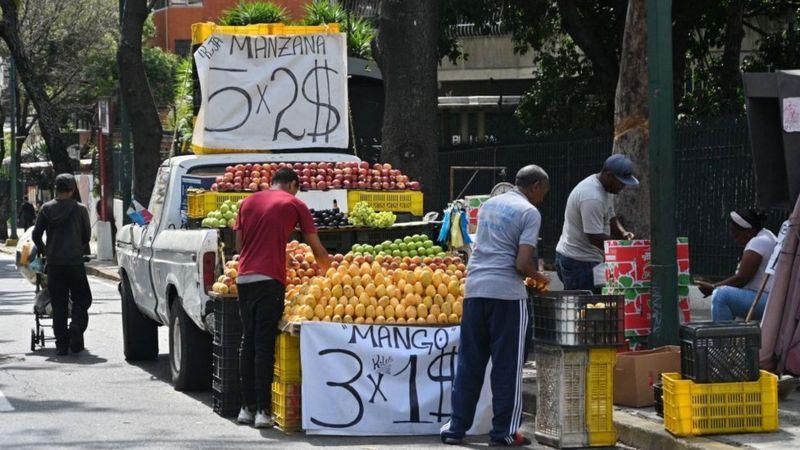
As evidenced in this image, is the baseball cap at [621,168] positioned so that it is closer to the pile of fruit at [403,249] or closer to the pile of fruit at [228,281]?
the pile of fruit at [403,249]

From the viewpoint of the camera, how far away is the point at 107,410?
36.2 feet

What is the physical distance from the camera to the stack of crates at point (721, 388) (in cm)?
898

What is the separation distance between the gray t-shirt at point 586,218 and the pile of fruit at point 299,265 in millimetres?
2167

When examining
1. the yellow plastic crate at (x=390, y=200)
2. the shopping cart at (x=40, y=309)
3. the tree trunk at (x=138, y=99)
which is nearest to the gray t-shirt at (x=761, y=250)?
the yellow plastic crate at (x=390, y=200)

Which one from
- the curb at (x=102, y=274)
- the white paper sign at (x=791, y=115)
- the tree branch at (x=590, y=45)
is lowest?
the curb at (x=102, y=274)

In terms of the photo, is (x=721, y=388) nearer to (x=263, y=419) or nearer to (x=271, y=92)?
(x=263, y=419)

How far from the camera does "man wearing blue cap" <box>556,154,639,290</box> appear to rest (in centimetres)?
1137

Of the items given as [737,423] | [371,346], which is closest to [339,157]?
[371,346]

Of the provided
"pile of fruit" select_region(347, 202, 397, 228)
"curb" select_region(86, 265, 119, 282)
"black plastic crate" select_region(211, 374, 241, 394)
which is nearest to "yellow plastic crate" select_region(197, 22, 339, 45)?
"pile of fruit" select_region(347, 202, 397, 228)

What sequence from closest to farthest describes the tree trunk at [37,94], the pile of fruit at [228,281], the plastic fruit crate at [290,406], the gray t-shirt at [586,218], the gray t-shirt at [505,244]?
the gray t-shirt at [505,244]
the plastic fruit crate at [290,406]
the pile of fruit at [228,281]
the gray t-shirt at [586,218]
the tree trunk at [37,94]

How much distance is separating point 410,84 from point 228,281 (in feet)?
17.4

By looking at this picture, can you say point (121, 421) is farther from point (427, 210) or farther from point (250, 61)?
point (427, 210)

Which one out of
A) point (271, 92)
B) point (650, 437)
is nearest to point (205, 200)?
point (271, 92)

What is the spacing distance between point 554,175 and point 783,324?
1036cm
